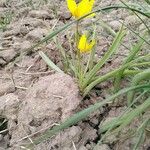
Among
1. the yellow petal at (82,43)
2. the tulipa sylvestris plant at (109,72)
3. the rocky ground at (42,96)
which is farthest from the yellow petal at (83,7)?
the rocky ground at (42,96)

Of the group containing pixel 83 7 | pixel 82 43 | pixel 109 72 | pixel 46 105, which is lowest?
pixel 46 105

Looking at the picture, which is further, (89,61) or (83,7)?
(89,61)

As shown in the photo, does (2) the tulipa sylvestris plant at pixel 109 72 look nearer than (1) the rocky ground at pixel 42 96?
Yes

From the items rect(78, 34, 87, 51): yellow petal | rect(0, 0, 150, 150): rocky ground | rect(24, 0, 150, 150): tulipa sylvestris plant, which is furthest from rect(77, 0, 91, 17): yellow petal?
rect(0, 0, 150, 150): rocky ground

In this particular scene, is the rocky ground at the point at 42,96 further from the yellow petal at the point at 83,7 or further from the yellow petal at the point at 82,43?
the yellow petal at the point at 83,7

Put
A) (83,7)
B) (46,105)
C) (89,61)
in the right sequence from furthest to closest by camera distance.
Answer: (89,61) < (46,105) < (83,7)

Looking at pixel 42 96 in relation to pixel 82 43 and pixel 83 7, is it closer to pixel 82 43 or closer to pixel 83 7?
pixel 82 43

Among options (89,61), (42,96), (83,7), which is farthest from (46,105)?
(83,7)

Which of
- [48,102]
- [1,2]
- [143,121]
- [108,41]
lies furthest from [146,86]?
[1,2]

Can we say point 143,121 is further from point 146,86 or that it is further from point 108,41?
point 108,41
